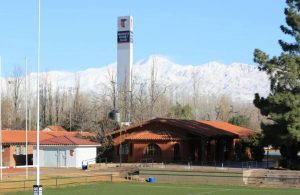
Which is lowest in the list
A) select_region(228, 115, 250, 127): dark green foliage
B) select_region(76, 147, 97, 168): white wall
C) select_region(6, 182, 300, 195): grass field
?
select_region(6, 182, 300, 195): grass field

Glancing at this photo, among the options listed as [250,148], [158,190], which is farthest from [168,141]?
[158,190]

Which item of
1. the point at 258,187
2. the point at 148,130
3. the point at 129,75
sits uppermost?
the point at 129,75

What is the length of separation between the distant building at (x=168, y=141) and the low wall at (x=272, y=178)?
15.5m

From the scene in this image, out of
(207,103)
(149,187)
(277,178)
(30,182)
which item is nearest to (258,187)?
(277,178)

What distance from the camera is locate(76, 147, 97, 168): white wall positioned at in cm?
6412

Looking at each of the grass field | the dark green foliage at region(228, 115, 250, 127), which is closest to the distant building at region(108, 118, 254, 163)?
the grass field

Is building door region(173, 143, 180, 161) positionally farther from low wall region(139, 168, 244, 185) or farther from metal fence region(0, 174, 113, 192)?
metal fence region(0, 174, 113, 192)

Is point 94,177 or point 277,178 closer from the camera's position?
point 277,178

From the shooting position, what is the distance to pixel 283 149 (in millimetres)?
55156

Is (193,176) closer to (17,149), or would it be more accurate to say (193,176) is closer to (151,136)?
(151,136)

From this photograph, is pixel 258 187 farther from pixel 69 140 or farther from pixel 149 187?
pixel 69 140

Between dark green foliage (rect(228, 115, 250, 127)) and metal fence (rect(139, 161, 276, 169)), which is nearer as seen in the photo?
metal fence (rect(139, 161, 276, 169))

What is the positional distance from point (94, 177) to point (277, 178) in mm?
15276

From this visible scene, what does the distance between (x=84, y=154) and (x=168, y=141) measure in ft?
31.8
